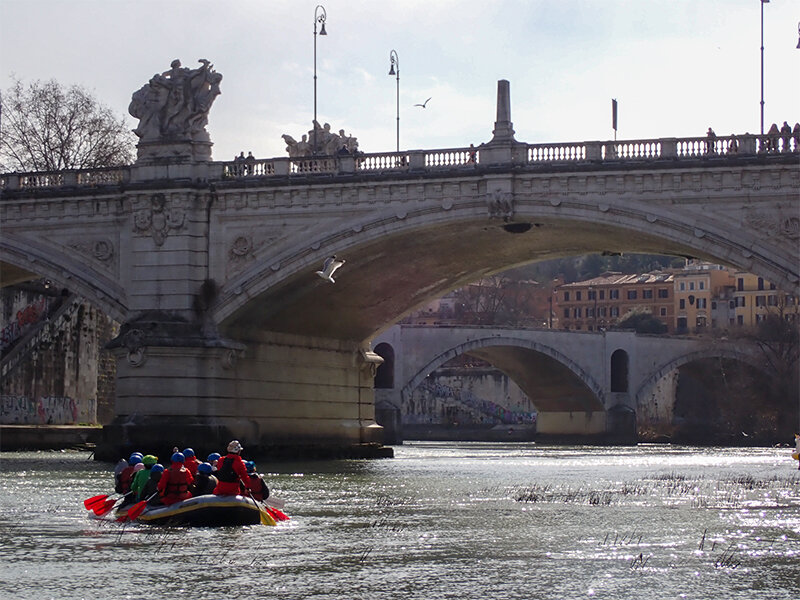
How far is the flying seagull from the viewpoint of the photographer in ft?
178

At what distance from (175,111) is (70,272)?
7407 millimetres

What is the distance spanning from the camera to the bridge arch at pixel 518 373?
11394 cm

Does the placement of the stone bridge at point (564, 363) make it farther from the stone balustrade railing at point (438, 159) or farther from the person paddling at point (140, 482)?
the person paddling at point (140, 482)

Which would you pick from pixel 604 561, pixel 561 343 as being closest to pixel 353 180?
pixel 604 561

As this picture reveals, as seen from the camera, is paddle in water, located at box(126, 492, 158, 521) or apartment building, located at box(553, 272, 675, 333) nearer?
paddle in water, located at box(126, 492, 158, 521)

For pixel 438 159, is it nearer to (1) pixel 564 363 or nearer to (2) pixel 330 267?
(2) pixel 330 267

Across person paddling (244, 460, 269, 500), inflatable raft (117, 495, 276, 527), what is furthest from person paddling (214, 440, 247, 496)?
person paddling (244, 460, 269, 500)

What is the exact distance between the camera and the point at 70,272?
61188 millimetres

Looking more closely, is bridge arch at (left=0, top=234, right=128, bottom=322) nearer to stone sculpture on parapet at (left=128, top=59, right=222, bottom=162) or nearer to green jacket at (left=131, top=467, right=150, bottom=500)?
stone sculpture on parapet at (left=128, top=59, right=222, bottom=162)

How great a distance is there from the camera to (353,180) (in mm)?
56625

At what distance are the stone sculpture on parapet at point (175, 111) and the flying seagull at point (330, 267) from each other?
6.44m

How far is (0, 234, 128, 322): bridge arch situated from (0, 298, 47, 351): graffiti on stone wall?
1478 centimetres

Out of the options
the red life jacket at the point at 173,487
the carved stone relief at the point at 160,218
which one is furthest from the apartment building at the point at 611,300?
the red life jacket at the point at 173,487

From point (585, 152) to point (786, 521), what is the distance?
68.9 ft
